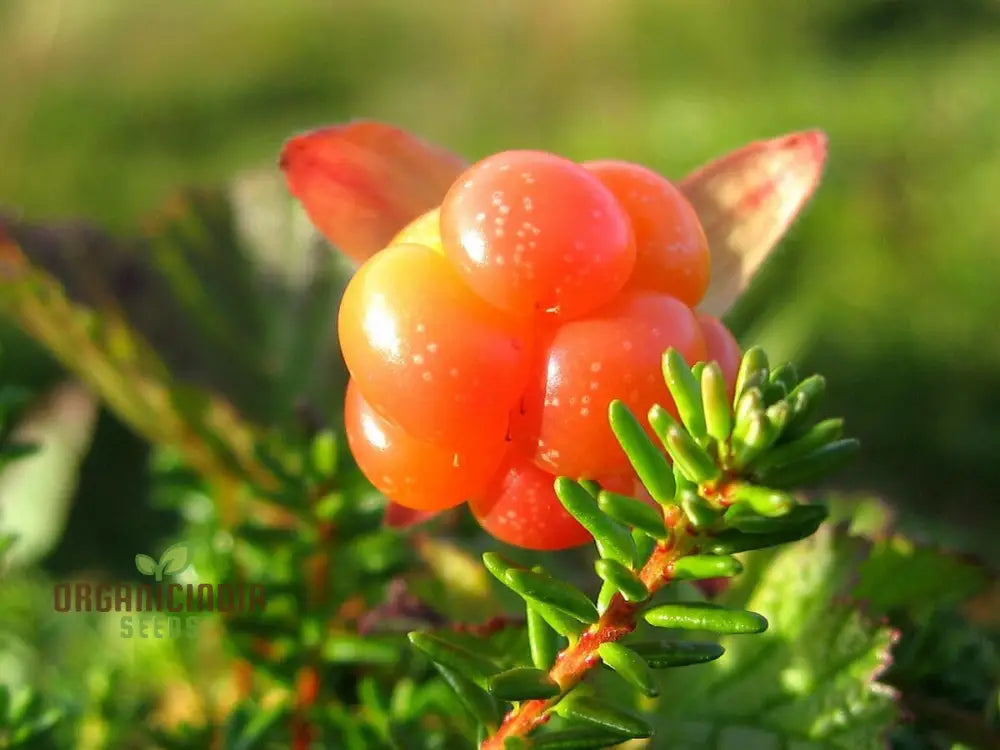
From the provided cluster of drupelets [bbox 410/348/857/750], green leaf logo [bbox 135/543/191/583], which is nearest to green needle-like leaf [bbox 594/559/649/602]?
cluster of drupelets [bbox 410/348/857/750]

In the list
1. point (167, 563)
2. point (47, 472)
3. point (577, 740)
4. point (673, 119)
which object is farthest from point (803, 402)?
point (673, 119)

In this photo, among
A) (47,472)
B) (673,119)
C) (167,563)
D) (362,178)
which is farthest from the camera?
(673,119)

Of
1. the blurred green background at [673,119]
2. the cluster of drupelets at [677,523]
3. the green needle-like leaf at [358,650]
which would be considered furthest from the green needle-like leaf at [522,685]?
the blurred green background at [673,119]

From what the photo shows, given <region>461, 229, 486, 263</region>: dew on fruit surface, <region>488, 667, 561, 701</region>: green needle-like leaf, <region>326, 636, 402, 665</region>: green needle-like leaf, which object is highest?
<region>461, 229, 486, 263</region>: dew on fruit surface

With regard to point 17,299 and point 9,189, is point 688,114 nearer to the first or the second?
point 9,189

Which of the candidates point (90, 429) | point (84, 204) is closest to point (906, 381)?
point (90, 429)

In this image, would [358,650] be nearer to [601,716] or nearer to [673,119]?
[601,716]

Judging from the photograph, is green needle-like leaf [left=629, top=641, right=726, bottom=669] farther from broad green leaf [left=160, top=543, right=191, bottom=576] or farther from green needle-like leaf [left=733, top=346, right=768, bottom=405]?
broad green leaf [left=160, top=543, right=191, bottom=576]
